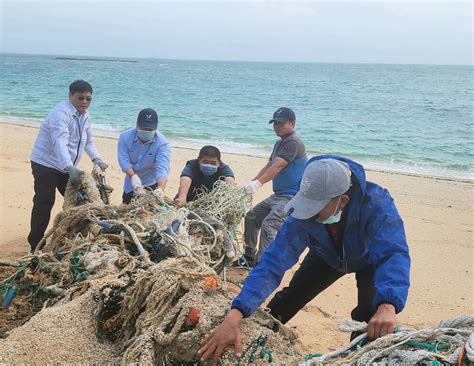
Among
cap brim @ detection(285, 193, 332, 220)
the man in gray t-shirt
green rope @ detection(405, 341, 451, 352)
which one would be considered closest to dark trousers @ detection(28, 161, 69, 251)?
the man in gray t-shirt

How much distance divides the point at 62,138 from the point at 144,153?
0.83m

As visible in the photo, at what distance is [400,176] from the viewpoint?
40.8ft

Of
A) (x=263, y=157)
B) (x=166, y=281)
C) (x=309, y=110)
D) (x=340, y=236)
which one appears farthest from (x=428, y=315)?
(x=309, y=110)

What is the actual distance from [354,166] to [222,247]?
1.37 metres

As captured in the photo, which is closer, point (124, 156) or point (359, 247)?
point (359, 247)

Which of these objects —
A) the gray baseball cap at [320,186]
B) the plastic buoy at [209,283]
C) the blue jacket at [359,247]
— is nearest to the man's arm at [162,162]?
the blue jacket at [359,247]

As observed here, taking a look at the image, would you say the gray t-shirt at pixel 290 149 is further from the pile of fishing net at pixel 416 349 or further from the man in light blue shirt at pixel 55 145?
the pile of fishing net at pixel 416 349

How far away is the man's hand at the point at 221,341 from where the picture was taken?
78.0 inches

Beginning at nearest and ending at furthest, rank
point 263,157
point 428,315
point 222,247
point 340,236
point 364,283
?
point 340,236 < point 364,283 < point 222,247 < point 428,315 < point 263,157

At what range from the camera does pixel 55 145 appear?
4.62 meters

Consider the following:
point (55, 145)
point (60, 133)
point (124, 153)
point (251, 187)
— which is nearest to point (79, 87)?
point (60, 133)

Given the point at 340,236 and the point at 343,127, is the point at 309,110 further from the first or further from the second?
the point at 340,236

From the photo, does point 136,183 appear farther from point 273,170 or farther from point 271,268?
point 271,268

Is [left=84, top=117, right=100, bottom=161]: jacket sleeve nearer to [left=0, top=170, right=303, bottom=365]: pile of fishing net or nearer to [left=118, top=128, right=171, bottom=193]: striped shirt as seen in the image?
[left=118, top=128, right=171, bottom=193]: striped shirt
